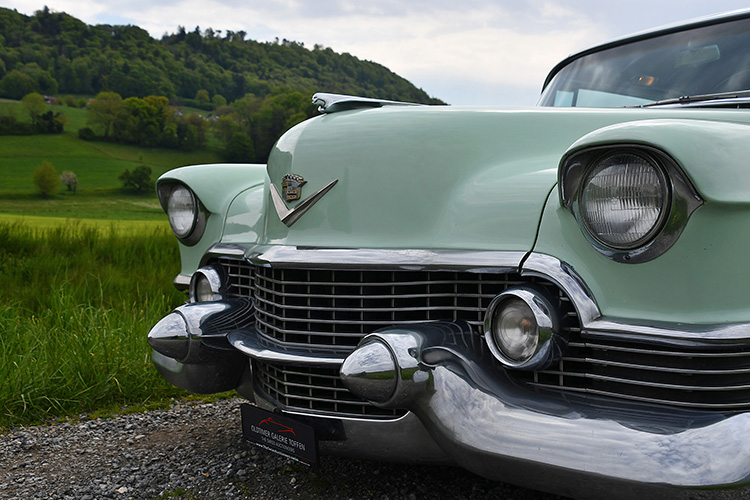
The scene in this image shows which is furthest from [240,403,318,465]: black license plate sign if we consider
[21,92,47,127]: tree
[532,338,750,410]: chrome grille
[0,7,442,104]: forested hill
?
[21,92,47,127]: tree

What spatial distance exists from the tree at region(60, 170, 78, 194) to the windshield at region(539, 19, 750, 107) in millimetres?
14481

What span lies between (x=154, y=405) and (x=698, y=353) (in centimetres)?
298

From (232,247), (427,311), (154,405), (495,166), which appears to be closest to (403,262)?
(427,311)

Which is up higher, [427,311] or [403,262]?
[403,262]

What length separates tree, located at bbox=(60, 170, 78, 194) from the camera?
15062mm

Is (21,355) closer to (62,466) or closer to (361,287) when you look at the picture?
(62,466)

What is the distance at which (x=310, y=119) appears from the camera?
2.23 meters

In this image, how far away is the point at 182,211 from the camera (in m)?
2.77

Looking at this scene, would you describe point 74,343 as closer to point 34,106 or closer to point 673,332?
point 673,332

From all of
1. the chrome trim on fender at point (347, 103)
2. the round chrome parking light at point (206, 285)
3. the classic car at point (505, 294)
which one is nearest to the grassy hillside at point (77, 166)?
the round chrome parking light at point (206, 285)

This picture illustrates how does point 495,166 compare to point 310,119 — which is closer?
point 495,166

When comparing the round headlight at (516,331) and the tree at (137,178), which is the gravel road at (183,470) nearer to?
the round headlight at (516,331)

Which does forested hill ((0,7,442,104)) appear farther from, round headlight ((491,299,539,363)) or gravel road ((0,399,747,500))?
round headlight ((491,299,539,363))

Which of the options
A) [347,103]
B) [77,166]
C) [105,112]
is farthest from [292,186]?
[105,112]
